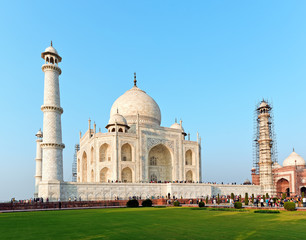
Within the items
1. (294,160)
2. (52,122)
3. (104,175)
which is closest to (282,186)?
(294,160)

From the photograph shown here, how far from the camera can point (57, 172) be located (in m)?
26.3

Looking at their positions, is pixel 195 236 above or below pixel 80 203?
above

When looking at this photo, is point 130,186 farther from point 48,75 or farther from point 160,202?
point 48,75

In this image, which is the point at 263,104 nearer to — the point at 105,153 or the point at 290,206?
the point at 105,153

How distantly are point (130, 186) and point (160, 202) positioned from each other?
14.2 ft

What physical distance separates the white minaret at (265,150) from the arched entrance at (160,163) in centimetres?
1223

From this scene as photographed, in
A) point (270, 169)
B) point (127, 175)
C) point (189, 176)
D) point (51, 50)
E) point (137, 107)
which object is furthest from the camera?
point (137, 107)

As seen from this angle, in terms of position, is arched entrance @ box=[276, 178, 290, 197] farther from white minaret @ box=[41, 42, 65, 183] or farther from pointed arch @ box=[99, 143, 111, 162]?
white minaret @ box=[41, 42, 65, 183]

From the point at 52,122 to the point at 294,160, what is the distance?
38.9 m

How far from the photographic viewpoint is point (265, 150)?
40.6 m

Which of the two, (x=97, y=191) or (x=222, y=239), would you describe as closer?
(x=222, y=239)

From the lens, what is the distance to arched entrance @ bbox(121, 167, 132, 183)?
117ft

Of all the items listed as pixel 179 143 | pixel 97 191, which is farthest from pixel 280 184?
pixel 97 191

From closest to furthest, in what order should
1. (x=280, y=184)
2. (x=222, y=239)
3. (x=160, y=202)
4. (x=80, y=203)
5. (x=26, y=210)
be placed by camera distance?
(x=222, y=239) < (x=26, y=210) < (x=80, y=203) < (x=160, y=202) < (x=280, y=184)
